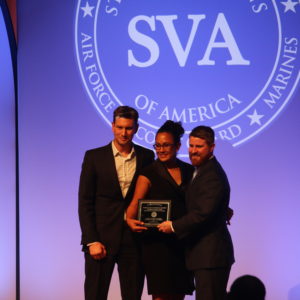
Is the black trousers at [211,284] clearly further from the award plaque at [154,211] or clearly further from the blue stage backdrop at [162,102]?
the blue stage backdrop at [162,102]

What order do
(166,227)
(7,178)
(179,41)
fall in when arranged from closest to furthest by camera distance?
(166,227)
(179,41)
(7,178)

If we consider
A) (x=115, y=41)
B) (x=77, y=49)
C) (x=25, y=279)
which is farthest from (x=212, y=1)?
(x=25, y=279)

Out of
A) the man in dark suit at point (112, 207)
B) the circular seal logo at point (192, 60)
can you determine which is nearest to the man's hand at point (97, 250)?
the man in dark suit at point (112, 207)

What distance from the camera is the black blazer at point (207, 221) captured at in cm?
266

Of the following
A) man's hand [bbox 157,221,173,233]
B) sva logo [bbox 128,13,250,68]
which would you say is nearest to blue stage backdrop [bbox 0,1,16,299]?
sva logo [bbox 128,13,250,68]

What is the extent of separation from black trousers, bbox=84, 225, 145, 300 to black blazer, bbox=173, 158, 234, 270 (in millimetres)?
330

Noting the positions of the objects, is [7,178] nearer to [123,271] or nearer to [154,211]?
[123,271]

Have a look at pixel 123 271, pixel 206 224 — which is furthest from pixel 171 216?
pixel 123 271

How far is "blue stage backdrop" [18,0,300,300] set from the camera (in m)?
3.81

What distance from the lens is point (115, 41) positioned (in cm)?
397

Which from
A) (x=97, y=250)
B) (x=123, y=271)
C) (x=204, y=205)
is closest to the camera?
(x=204, y=205)

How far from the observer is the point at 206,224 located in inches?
106

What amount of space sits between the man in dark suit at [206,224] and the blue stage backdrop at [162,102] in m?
1.16

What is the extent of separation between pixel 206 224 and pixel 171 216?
20cm
